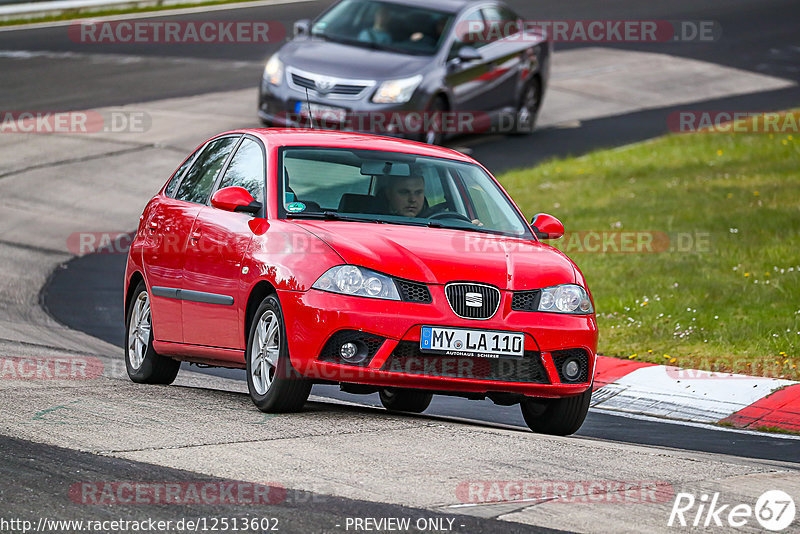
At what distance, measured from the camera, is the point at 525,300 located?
7832mm

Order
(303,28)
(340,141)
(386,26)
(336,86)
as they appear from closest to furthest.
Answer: (340,141) < (336,86) < (386,26) < (303,28)

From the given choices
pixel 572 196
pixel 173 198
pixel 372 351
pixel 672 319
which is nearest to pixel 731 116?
pixel 572 196

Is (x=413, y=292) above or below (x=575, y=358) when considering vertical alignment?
above

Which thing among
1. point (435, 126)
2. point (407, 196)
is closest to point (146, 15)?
point (435, 126)

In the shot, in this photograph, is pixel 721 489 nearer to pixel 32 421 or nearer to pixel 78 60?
pixel 32 421

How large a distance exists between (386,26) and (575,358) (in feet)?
38.5

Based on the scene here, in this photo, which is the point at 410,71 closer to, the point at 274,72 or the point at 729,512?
the point at 274,72

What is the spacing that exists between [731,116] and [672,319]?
11.9 metres

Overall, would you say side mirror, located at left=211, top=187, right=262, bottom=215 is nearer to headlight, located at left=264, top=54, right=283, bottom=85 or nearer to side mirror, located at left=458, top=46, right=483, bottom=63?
headlight, located at left=264, top=54, right=283, bottom=85

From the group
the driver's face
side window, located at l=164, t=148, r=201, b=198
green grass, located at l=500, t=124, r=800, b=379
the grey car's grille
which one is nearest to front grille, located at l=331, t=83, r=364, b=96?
the grey car's grille

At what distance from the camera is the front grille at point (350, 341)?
7539mm

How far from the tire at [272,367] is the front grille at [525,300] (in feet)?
3.93

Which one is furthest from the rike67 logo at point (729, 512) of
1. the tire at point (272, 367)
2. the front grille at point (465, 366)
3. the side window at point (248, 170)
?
the side window at point (248, 170)

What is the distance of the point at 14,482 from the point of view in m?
5.99
